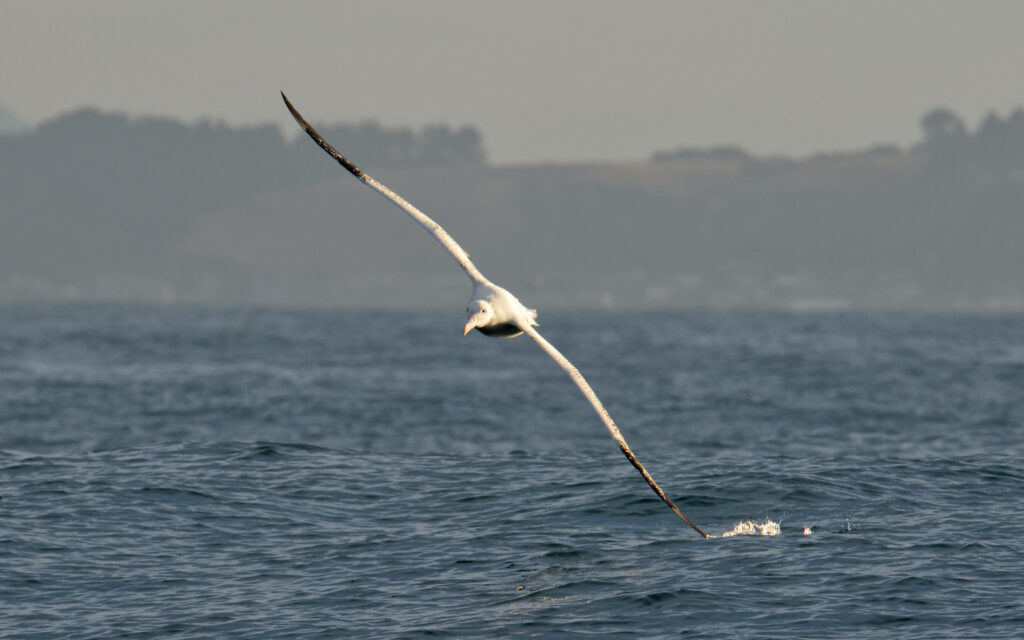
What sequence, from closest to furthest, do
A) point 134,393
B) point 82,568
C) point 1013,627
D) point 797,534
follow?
point 1013,627, point 82,568, point 797,534, point 134,393

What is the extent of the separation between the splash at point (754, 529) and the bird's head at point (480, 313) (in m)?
6.17

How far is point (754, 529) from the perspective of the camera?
23.5m

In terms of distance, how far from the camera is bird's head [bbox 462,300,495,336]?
66.2ft

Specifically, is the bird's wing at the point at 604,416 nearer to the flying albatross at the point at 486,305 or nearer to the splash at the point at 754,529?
the flying albatross at the point at 486,305

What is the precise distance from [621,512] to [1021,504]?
7.92m

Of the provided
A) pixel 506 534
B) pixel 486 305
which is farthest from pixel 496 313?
pixel 506 534

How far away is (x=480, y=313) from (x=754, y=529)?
7.11m

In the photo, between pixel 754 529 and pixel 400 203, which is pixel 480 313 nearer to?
pixel 400 203

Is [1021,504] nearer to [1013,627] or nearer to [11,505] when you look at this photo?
[1013,627]

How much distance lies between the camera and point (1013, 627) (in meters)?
17.7

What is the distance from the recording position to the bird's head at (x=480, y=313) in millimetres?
20172

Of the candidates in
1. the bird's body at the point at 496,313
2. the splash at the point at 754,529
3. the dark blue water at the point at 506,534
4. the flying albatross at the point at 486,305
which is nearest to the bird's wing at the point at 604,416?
the flying albatross at the point at 486,305

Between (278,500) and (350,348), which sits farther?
(350,348)

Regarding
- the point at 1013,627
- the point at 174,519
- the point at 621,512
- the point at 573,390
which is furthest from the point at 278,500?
the point at 573,390
